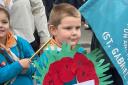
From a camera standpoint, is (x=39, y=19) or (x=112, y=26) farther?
(x=39, y=19)

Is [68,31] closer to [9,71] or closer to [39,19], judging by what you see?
[9,71]

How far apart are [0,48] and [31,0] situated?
1367 millimetres

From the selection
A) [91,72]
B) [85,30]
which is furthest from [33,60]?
[85,30]

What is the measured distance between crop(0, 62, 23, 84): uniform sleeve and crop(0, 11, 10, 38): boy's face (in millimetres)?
239

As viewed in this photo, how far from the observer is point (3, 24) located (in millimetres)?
3492

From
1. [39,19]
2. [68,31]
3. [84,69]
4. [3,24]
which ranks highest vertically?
[3,24]

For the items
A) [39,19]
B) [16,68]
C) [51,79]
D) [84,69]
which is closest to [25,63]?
[16,68]

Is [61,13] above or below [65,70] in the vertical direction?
above

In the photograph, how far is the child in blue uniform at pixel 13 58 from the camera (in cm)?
338

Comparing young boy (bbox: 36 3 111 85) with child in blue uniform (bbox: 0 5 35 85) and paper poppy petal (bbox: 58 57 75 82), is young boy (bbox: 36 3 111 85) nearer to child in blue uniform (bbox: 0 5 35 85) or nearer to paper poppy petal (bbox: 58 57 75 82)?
paper poppy petal (bbox: 58 57 75 82)

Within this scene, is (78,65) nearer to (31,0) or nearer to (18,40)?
(18,40)

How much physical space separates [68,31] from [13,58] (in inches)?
17.2

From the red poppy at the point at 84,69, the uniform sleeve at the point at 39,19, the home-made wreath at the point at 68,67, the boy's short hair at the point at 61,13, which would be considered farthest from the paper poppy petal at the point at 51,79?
the uniform sleeve at the point at 39,19

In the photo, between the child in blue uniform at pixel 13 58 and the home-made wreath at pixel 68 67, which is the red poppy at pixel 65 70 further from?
the child in blue uniform at pixel 13 58
